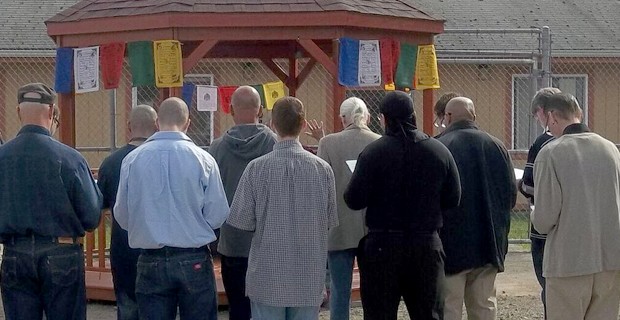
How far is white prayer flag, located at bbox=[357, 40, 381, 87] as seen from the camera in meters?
8.83

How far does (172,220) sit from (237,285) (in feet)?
3.35

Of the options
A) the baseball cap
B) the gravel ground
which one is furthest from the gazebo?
the baseball cap

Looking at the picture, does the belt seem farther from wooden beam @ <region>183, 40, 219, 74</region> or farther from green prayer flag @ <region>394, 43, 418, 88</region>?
green prayer flag @ <region>394, 43, 418, 88</region>

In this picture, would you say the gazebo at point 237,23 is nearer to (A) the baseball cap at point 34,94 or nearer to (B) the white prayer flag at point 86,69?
(B) the white prayer flag at point 86,69

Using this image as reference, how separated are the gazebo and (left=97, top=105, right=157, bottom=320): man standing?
173 centimetres

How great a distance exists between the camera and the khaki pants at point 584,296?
20.1 ft

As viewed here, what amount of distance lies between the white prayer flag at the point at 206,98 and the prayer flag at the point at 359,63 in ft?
4.72

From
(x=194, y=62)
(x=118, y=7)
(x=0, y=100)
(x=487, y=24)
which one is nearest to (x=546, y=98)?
(x=194, y=62)

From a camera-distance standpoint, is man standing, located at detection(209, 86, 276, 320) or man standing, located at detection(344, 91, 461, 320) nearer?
man standing, located at detection(344, 91, 461, 320)

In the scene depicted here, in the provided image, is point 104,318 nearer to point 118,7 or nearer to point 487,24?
point 118,7

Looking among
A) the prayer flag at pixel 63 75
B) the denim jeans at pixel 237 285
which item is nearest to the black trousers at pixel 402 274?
the denim jeans at pixel 237 285

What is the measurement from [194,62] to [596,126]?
12.1 meters

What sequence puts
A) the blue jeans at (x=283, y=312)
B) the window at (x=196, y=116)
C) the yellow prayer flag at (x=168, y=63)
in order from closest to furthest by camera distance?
1. the blue jeans at (x=283, y=312)
2. the yellow prayer flag at (x=168, y=63)
3. the window at (x=196, y=116)

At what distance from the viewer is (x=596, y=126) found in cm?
1894
